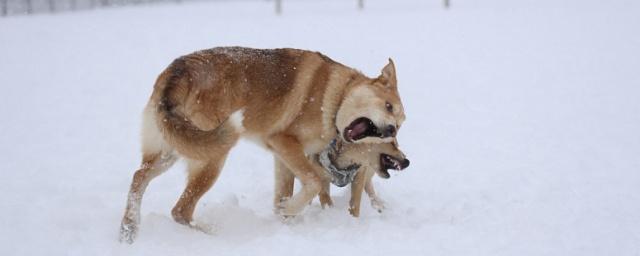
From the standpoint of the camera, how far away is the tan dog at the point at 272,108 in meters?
4.57

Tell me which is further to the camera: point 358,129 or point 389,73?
point 389,73

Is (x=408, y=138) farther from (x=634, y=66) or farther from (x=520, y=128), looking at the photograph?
(x=634, y=66)

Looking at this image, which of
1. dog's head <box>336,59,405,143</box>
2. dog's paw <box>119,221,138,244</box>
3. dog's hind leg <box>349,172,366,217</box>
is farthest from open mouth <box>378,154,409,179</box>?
dog's paw <box>119,221,138,244</box>

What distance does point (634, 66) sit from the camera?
1150cm

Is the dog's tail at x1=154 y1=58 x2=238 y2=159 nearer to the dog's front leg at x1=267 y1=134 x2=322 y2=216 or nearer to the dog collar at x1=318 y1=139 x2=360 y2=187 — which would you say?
the dog's front leg at x1=267 y1=134 x2=322 y2=216

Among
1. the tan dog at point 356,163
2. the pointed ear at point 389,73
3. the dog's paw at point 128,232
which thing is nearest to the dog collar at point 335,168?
the tan dog at point 356,163

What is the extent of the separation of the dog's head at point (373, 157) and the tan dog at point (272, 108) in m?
0.22

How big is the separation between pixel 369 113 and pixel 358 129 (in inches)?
7.2

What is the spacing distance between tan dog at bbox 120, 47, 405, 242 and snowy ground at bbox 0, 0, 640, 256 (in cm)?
39

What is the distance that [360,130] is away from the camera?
5.16 metres

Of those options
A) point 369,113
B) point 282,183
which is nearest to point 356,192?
point 282,183

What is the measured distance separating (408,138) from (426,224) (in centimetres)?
384

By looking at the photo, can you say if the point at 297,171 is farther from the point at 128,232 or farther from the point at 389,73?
the point at 128,232

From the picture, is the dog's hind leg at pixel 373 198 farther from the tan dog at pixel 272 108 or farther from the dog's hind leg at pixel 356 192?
the tan dog at pixel 272 108
